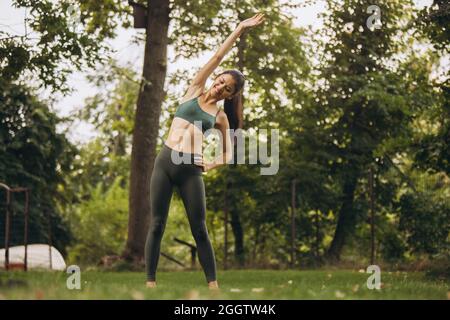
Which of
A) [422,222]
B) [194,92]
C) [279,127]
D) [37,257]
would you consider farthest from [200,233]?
[279,127]

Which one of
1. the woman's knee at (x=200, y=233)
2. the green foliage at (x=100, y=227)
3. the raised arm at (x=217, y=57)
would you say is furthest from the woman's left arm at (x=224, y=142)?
the green foliage at (x=100, y=227)

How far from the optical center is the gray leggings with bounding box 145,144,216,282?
675 cm

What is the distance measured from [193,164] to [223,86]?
0.71 m

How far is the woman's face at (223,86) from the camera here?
6.78 metres

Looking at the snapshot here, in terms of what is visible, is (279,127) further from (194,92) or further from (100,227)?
(194,92)

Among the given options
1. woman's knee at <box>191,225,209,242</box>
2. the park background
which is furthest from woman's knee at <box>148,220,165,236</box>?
the park background

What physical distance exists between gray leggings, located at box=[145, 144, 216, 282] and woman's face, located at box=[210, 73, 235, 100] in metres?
0.57

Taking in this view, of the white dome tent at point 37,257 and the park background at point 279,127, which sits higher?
the park background at point 279,127

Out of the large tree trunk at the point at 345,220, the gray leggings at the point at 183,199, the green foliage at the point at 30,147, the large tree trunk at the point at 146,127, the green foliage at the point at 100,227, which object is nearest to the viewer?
the gray leggings at the point at 183,199

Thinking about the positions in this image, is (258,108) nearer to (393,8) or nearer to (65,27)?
(393,8)

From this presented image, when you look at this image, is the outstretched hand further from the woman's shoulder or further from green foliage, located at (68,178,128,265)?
green foliage, located at (68,178,128,265)

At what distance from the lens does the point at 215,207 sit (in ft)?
66.7

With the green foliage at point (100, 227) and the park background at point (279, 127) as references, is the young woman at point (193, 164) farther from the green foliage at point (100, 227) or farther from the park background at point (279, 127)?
the green foliage at point (100, 227)
